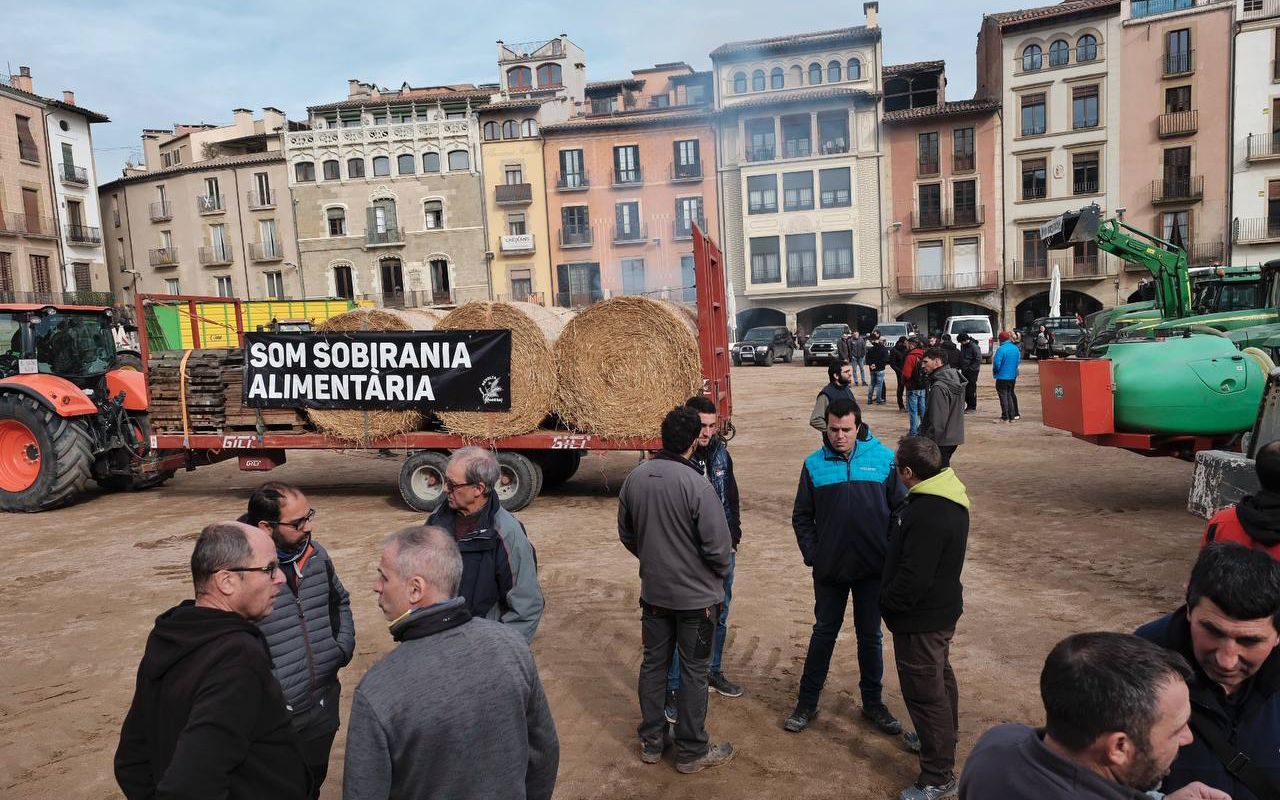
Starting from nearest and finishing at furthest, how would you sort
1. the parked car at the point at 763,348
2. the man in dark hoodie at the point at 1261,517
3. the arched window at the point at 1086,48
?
the man in dark hoodie at the point at 1261,517 < the parked car at the point at 763,348 < the arched window at the point at 1086,48

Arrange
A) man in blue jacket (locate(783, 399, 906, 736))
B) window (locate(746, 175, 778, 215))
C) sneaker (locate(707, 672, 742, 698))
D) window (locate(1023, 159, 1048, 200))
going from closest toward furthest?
man in blue jacket (locate(783, 399, 906, 736)), sneaker (locate(707, 672, 742, 698)), window (locate(1023, 159, 1048, 200)), window (locate(746, 175, 778, 215))

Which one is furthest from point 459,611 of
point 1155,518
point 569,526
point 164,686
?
point 1155,518

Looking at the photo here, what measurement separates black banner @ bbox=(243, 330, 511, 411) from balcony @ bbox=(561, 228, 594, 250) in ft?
98.4

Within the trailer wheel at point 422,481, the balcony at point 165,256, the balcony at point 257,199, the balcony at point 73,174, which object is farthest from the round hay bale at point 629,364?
the balcony at point 165,256

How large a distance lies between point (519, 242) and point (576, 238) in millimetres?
2731

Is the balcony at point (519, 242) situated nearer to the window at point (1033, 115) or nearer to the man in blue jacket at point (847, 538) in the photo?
the window at point (1033, 115)

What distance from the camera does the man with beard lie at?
1502 mm

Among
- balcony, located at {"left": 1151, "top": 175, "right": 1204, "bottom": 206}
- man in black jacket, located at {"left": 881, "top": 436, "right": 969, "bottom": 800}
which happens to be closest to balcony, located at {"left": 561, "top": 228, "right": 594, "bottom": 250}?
balcony, located at {"left": 1151, "top": 175, "right": 1204, "bottom": 206}

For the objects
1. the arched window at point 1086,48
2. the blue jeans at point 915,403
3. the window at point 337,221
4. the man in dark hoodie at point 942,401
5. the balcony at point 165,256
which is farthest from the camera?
the balcony at point 165,256

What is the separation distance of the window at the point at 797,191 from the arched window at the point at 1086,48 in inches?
459

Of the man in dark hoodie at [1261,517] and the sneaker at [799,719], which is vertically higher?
the man in dark hoodie at [1261,517]

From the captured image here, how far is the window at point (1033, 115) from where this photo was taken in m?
33.7

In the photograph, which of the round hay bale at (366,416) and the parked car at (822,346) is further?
the parked car at (822,346)

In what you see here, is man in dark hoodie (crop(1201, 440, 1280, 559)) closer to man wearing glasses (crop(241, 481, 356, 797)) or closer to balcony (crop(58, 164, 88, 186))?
man wearing glasses (crop(241, 481, 356, 797))
